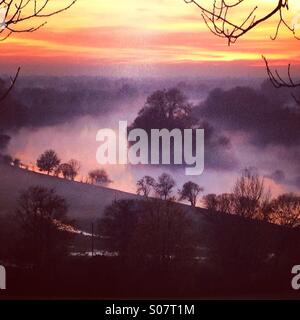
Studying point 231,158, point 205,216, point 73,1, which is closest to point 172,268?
point 205,216

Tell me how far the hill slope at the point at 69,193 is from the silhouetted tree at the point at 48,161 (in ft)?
0.14

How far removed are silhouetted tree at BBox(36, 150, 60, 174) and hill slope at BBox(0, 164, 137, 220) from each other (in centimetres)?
4

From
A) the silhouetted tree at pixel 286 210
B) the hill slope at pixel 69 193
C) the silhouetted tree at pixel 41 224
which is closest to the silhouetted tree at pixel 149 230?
the hill slope at pixel 69 193

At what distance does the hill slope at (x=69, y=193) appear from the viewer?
198 inches

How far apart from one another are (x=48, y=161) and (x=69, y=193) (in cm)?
21

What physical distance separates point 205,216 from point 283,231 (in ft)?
1.45

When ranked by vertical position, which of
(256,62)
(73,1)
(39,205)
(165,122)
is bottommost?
(39,205)

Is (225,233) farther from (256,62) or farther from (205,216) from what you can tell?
(256,62)

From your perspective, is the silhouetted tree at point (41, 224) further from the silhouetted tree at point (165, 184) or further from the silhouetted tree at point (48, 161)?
the silhouetted tree at point (165, 184)

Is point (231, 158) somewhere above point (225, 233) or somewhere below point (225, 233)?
above

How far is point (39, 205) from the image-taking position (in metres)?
5.09

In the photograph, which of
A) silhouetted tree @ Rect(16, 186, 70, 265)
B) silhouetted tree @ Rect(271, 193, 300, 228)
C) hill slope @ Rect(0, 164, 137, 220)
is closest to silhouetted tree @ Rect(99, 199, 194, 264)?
hill slope @ Rect(0, 164, 137, 220)

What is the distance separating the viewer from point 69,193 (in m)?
5.05

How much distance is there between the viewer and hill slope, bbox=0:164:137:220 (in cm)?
502
